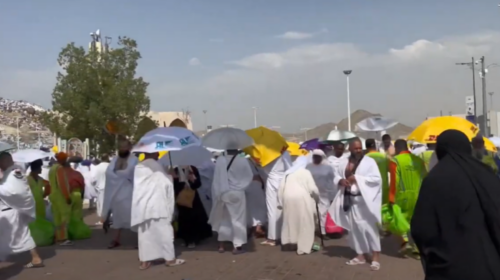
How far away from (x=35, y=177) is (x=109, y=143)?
14.0m

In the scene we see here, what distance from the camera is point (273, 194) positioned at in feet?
34.9

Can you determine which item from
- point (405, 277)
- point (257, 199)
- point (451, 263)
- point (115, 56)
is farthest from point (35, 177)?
point (115, 56)

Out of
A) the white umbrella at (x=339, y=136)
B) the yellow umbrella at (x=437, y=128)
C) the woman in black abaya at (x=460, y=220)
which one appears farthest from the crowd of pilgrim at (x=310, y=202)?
the yellow umbrella at (x=437, y=128)

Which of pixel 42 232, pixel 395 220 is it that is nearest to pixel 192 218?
pixel 42 232

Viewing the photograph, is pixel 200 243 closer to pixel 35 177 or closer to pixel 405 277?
pixel 35 177

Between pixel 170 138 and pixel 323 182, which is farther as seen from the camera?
pixel 323 182

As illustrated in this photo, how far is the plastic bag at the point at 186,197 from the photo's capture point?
33.3ft

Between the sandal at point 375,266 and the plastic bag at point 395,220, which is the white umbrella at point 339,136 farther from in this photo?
the sandal at point 375,266

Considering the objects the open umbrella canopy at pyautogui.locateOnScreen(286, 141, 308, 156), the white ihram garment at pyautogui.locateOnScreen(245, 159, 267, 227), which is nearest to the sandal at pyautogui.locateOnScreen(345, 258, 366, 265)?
the white ihram garment at pyautogui.locateOnScreen(245, 159, 267, 227)

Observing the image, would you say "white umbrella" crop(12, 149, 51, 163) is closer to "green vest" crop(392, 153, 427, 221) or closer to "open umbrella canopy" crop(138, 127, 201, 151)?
"open umbrella canopy" crop(138, 127, 201, 151)

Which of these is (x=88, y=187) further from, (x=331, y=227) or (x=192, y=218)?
(x=331, y=227)

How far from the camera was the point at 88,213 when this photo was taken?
16875 mm

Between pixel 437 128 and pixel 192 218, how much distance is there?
4.55 m

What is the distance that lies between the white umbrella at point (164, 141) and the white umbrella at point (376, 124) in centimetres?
618
